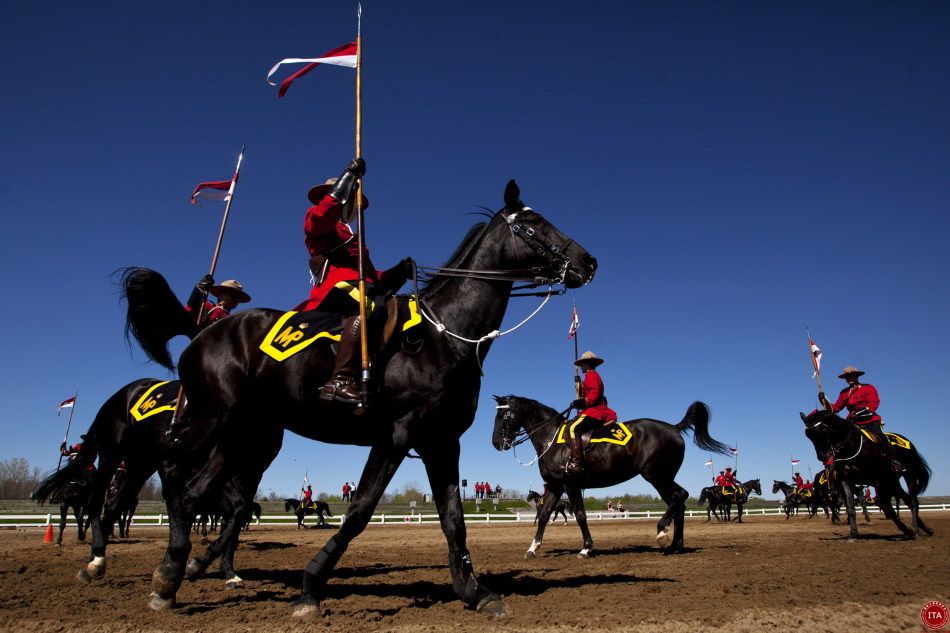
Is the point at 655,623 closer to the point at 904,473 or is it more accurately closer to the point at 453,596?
the point at 453,596

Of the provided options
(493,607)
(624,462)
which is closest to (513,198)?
(493,607)

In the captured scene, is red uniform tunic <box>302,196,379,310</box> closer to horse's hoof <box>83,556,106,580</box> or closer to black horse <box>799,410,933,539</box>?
horse's hoof <box>83,556,106,580</box>

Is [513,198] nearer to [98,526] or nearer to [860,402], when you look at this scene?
[98,526]

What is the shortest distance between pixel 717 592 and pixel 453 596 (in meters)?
2.83

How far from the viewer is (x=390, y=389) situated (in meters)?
5.45

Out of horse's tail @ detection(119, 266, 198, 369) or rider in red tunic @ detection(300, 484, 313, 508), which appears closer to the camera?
horse's tail @ detection(119, 266, 198, 369)

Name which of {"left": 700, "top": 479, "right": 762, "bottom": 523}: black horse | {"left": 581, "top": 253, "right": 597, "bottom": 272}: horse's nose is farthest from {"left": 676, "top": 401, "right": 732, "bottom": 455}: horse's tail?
{"left": 700, "top": 479, "right": 762, "bottom": 523}: black horse

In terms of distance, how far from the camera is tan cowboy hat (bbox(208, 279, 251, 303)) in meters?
9.25

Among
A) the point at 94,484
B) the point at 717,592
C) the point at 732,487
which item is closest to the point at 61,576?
the point at 94,484

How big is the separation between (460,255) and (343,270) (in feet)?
4.26

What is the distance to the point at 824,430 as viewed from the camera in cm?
1468

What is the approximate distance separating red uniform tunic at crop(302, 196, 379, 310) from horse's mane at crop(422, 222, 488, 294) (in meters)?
0.61

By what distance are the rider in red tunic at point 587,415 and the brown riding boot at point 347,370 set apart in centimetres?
855

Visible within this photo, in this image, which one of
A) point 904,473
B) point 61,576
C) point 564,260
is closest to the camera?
point 564,260
